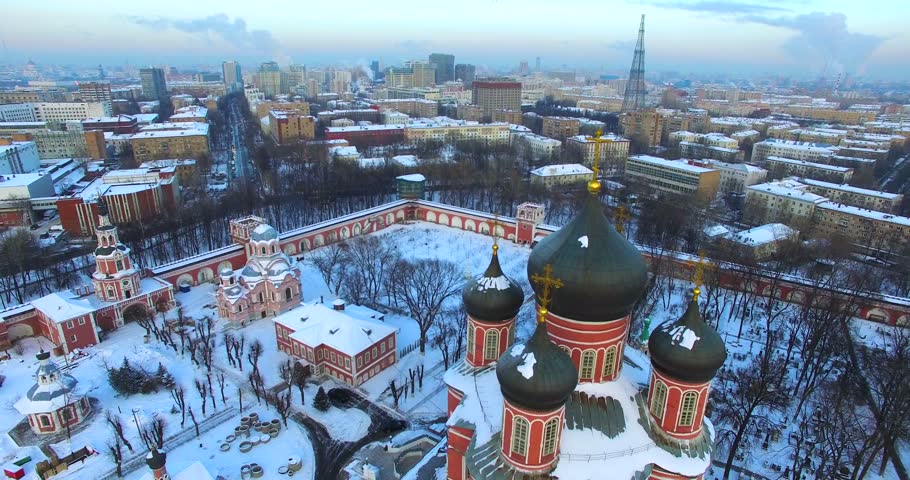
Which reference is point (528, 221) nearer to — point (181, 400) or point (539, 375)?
point (181, 400)

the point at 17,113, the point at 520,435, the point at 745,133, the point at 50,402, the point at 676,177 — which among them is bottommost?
the point at 50,402

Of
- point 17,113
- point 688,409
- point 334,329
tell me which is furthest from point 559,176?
point 17,113

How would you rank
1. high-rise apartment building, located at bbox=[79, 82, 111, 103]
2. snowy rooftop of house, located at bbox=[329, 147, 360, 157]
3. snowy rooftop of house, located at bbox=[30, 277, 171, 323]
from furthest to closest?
high-rise apartment building, located at bbox=[79, 82, 111, 103] < snowy rooftop of house, located at bbox=[329, 147, 360, 157] < snowy rooftop of house, located at bbox=[30, 277, 171, 323]

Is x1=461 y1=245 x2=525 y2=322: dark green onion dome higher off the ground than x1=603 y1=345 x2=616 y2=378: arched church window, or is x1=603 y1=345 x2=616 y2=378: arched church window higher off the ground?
x1=461 y1=245 x2=525 y2=322: dark green onion dome

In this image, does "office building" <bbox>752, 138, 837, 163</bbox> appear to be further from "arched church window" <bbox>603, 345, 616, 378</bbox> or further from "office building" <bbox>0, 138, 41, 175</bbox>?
"office building" <bbox>0, 138, 41, 175</bbox>

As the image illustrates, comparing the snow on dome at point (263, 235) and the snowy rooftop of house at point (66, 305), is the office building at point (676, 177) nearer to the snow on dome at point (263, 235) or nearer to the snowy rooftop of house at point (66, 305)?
the snow on dome at point (263, 235)

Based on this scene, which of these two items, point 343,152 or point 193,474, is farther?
point 343,152

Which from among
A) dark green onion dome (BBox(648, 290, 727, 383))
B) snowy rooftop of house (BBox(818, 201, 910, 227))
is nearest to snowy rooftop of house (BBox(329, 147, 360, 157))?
snowy rooftop of house (BBox(818, 201, 910, 227))
